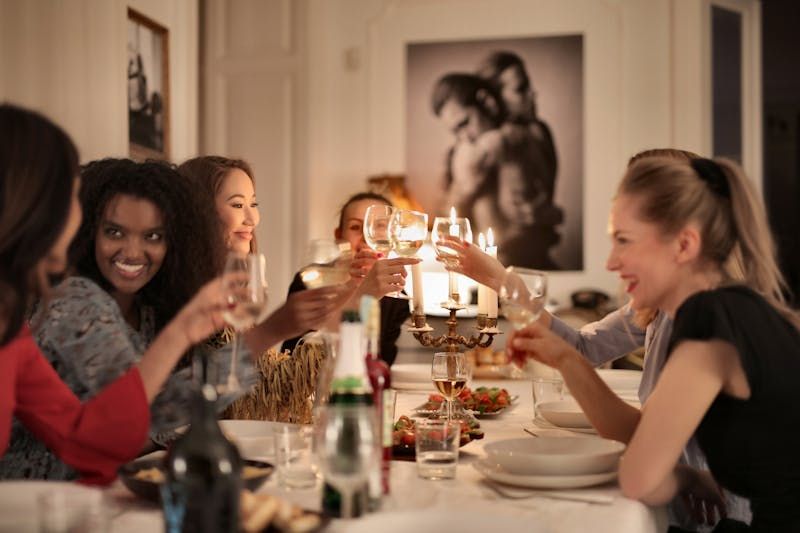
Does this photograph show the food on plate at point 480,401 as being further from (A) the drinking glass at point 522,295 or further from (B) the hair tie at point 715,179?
(B) the hair tie at point 715,179

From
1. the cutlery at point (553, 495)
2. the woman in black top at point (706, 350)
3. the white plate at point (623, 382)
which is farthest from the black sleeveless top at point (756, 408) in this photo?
the white plate at point (623, 382)

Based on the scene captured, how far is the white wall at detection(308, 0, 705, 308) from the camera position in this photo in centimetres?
598

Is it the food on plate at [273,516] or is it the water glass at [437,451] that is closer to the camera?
the food on plate at [273,516]

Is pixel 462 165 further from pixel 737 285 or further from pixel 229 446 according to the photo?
pixel 229 446

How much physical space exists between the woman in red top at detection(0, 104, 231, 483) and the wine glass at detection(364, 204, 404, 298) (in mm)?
801

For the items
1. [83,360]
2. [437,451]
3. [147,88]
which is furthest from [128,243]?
[147,88]

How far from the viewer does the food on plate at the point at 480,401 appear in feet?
8.25

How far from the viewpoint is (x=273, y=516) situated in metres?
1.27

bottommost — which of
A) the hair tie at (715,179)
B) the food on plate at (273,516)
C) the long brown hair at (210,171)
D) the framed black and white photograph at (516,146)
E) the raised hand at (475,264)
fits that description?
the food on plate at (273,516)

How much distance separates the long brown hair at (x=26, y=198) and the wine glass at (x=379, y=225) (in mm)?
919

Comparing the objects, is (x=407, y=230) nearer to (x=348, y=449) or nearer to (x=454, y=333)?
(x=454, y=333)

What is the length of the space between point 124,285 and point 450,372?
0.78 meters

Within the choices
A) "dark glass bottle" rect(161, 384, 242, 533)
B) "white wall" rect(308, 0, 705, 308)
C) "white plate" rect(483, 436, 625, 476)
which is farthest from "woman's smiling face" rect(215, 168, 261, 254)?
"white wall" rect(308, 0, 705, 308)

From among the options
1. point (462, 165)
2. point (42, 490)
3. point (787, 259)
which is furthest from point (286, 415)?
point (787, 259)
